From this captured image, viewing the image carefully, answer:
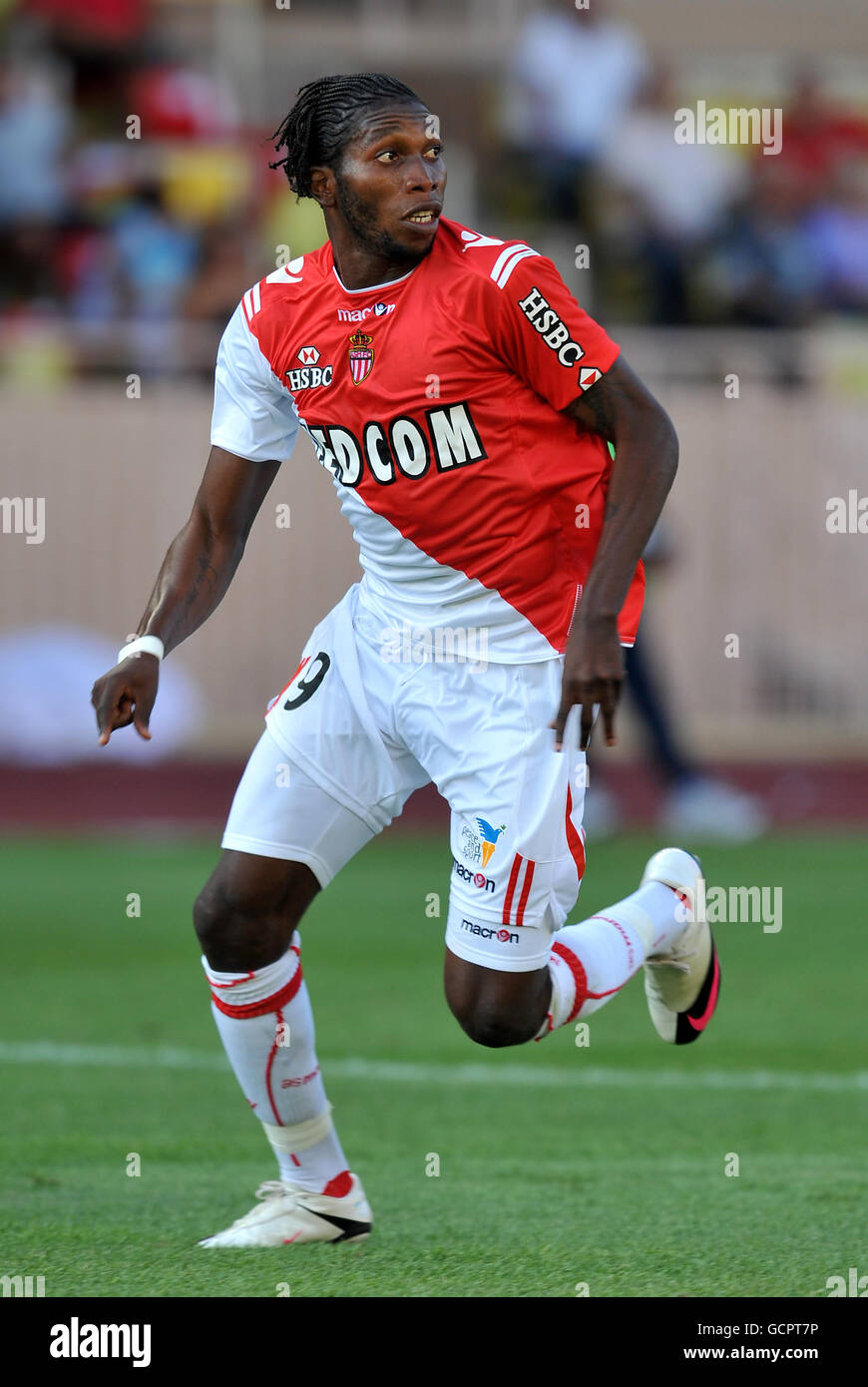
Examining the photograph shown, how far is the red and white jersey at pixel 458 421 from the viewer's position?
4316 millimetres

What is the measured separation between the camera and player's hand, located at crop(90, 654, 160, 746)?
4.41 m

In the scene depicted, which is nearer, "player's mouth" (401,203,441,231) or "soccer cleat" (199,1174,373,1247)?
"player's mouth" (401,203,441,231)

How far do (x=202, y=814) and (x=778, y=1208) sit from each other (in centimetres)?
849

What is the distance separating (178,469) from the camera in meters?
14.6

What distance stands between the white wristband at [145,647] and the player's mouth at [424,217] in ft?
3.58

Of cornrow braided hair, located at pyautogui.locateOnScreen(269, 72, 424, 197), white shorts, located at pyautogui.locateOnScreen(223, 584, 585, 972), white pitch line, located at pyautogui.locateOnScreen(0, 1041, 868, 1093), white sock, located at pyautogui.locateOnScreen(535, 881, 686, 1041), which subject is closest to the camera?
cornrow braided hair, located at pyautogui.locateOnScreen(269, 72, 424, 197)

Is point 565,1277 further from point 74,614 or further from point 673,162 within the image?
point 673,162

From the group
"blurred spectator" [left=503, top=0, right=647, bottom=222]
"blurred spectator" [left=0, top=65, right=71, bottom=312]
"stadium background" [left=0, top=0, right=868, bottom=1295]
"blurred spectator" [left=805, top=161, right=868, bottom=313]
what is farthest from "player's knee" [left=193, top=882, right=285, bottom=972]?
"blurred spectator" [left=805, top=161, right=868, bottom=313]

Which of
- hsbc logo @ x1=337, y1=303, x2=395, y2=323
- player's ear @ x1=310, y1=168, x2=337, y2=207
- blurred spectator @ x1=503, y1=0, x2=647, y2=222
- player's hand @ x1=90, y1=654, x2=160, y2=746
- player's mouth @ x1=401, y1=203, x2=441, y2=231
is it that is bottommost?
player's hand @ x1=90, y1=654, x2=160, y2=746

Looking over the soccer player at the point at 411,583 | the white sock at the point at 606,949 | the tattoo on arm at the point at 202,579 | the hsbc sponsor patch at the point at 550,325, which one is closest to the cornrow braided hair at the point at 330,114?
the soccer player at the point at 411,583

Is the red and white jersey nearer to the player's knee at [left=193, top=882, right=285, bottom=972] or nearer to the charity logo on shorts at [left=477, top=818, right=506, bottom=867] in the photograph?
the charity logo on shorts at [left=477, top=818, right=506, bottom=867]

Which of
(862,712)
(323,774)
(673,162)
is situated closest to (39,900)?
(323,774)
